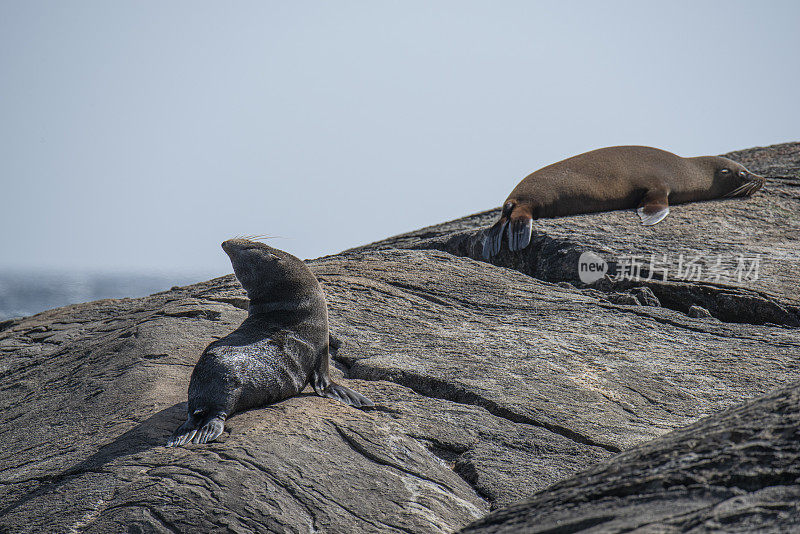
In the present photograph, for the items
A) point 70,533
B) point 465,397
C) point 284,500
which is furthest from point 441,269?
point 70,533

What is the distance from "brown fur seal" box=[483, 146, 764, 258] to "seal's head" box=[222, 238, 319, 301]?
3.25 meters

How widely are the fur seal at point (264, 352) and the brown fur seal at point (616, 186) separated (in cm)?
331

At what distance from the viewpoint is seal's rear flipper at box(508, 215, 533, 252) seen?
22.2 ft

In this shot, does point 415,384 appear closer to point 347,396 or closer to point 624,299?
point 347,396

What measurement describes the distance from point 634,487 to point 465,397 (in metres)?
2.16

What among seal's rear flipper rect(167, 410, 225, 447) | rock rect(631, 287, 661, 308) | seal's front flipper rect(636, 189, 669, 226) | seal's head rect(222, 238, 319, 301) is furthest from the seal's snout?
seal's front flipper rect(636, 189, 669, 226)

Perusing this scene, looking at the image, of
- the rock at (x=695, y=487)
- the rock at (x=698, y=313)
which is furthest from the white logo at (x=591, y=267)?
the rock at (x=695, y=487)

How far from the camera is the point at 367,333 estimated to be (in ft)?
15.9

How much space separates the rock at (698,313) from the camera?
5653 mm

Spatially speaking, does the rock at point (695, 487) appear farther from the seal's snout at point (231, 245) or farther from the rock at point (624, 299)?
the rock at point (624, 299)

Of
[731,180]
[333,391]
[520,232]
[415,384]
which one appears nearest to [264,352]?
[333,391]

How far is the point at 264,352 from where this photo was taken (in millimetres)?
3508

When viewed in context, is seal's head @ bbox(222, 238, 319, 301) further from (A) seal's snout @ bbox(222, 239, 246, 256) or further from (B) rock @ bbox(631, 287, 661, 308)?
(B) rock @ bbox(631, 287, 661, 308)

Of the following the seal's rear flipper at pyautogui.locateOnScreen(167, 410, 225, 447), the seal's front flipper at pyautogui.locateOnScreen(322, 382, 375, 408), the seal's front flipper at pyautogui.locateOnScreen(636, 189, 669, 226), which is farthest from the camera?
the seal's front flipper at pyautogui.locateOnScreen(636, 189, 669, 226)
